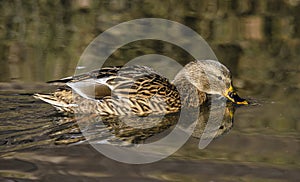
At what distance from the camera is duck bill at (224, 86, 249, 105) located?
7.74m

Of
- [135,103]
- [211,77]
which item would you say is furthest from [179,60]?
[135,103]

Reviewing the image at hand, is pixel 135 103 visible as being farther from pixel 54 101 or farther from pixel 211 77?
pixel 211 77

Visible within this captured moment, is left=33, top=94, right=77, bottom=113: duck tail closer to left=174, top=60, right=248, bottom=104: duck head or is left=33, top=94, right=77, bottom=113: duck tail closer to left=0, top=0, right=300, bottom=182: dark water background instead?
left=0, top=0, right=300, bottom=182: dark water background

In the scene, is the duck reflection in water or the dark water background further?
the duck reflection in water

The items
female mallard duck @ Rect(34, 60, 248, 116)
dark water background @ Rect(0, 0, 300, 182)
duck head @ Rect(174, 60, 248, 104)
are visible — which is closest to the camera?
dark water background @ Rect(0, 0, 300, 182)

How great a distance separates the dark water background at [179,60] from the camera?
19.6ft

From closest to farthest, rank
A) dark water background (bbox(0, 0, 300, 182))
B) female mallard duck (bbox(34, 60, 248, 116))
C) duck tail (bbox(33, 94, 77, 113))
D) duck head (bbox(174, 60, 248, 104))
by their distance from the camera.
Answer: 1. dark water background (bbox(0, 0, 300, 182))
2. duck tail (bbox(33, 94, 77, 113))
3. female mallard duck (bbox(34, 60, 248, 116))
4. duck head (bbox(174, 60, 248, 104))

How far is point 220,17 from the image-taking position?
38.4ft

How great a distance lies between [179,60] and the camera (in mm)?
9414

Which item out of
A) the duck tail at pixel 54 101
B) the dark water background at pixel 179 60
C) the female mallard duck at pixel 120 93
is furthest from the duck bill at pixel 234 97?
the duck tail at pixel 54 101

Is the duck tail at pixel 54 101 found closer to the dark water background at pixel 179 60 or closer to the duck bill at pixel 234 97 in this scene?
the dark water background at pixel 179 60

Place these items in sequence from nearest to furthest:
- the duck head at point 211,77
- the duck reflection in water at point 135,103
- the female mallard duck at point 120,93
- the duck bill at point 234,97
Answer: the duck reflection in water at point 135,103, the female mallard duck at point 120,93, the duck bill at point 234,97, the duck head at point 211,77

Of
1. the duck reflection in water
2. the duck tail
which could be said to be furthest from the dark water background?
the duck reflection in water

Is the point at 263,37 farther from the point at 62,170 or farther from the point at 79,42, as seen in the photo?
the point at 62,170
